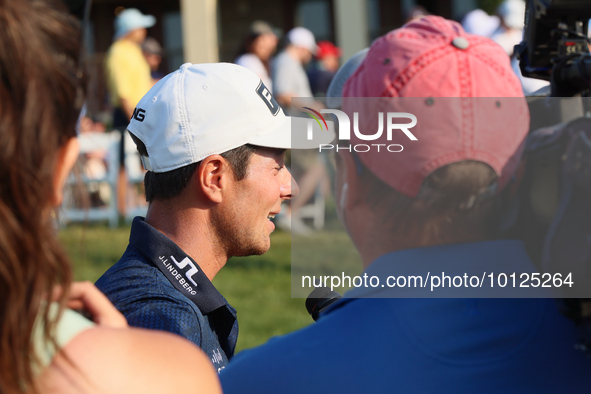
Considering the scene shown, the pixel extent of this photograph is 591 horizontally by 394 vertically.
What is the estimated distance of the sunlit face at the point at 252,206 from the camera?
191 cm

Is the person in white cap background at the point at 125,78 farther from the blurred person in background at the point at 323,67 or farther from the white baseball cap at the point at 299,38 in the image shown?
the blurred person in background at the point at 323,67

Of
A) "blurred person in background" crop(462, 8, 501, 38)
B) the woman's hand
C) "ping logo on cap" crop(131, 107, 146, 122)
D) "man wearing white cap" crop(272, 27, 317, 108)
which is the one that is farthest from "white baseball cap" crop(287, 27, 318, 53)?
the woman's hand

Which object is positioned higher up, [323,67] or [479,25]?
[479,25]

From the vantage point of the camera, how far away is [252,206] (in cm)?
192

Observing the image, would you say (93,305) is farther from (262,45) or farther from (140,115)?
(262,45)

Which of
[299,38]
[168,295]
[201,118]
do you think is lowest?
[168,295]

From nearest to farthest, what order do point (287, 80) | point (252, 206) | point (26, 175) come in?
point (26, 175)
point (252, 206)
point (287, 80)

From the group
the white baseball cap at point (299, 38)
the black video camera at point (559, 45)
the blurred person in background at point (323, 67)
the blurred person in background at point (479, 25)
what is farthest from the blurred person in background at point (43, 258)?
the blurred person in background at point (323, 67)

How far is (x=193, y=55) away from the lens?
456 inches

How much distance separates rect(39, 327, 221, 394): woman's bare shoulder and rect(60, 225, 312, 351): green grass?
2.87 metres

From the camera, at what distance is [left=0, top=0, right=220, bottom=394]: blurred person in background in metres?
0.85

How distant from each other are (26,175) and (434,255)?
0.80 metres

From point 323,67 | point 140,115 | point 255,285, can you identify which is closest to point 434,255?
point 140,115

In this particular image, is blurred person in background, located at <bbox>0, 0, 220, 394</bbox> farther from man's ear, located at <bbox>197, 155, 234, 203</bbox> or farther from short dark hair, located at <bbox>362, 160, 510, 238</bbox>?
man's ear, located at <bbox>197, 155, 234, 203</bbox>
